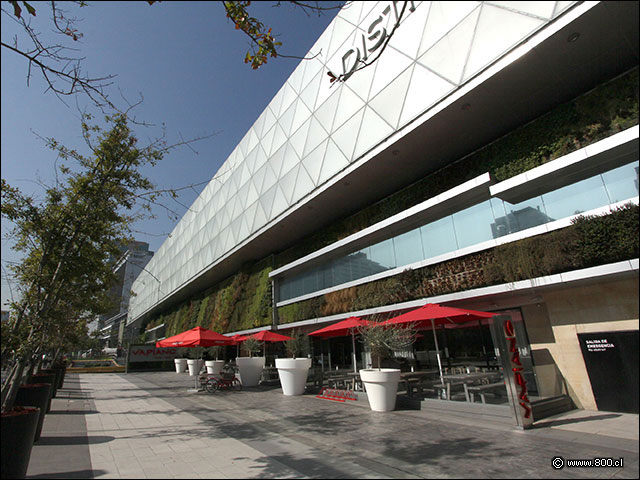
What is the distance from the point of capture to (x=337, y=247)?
18453 millimetres

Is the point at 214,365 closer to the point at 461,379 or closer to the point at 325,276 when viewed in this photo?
the point at 325,276

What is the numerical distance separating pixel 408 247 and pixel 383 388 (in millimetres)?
6490

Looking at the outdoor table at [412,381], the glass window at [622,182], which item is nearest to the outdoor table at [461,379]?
the outdoor table at [412,381]

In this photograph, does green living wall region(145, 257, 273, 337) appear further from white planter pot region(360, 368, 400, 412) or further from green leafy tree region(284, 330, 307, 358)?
white planter pot region(360, 368, 400, 412)

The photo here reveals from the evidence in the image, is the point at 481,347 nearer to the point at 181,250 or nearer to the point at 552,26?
the point at 552,26

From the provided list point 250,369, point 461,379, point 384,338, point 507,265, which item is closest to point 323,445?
point 384,338

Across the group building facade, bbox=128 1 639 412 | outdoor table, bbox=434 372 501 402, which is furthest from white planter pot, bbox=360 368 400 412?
building facade, bbox=128 1 639 412

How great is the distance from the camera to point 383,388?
9.79m

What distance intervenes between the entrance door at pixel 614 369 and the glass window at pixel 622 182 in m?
1.07

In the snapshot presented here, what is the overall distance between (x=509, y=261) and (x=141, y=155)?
35.7ft

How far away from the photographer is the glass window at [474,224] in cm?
1131

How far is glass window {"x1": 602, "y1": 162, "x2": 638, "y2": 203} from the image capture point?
2564 millimetres

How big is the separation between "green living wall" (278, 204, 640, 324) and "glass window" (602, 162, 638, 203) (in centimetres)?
13

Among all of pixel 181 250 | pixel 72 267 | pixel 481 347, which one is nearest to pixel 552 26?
pixel 481 347
